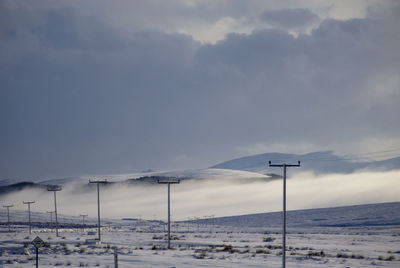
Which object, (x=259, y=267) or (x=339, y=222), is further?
(x=339, y=222)

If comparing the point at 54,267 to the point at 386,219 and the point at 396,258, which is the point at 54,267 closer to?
the point at 396,258

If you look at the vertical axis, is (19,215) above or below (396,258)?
below

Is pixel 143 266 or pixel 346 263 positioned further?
pixel 346 263

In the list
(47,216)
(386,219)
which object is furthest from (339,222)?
(47,216)

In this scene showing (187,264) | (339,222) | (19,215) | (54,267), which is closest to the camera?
(54,267)

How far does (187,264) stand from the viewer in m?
37.3

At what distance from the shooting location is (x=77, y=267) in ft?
114

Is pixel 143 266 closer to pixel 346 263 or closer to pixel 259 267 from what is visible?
pixel 259 267

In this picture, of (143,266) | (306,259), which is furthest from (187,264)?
(306,259)

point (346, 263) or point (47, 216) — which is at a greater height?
point (346, 263)

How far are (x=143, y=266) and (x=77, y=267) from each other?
4.58m

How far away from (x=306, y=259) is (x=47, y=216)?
148 m

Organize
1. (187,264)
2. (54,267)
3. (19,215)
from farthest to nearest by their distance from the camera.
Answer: (19,215) → (187,264) → (54,267)

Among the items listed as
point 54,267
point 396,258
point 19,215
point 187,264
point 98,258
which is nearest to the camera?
point 54,267
